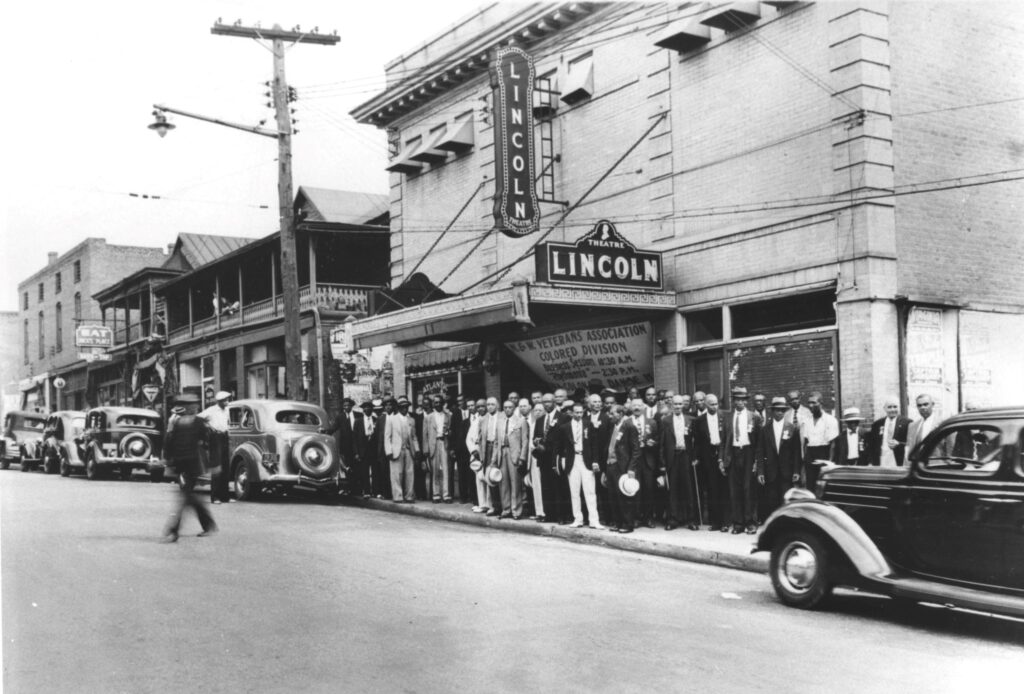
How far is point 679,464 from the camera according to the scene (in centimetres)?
1303

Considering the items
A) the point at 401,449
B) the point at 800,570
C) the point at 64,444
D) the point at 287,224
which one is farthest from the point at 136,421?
the point at 800,570

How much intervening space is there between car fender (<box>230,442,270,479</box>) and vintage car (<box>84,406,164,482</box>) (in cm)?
615

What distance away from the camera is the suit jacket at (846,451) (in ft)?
38.8

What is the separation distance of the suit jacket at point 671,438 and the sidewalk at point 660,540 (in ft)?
2.98

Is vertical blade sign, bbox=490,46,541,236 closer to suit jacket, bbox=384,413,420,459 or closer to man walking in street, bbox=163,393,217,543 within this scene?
suit jacket, bbox=384,413,420,459

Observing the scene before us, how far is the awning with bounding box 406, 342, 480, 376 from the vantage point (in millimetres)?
21219

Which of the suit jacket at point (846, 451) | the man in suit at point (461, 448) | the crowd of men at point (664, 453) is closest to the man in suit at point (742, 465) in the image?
the crowd of men at point (664, 453)

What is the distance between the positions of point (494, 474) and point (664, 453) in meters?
2.64

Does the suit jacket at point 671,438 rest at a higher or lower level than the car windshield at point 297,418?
lower

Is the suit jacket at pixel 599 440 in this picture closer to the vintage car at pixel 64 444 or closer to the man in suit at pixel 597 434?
the man in suit at pixel 597 434

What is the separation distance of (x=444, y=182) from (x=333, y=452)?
738cm

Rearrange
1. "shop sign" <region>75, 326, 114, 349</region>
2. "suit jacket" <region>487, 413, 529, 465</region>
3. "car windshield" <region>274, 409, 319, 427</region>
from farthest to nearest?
1. "shop sign" <region>75, 326, 114, 349</region>
2. "car windshield" <region>274, 409, 319, 427</region>
3. "suit jacket" <region>487, 413, 529, 465</region>

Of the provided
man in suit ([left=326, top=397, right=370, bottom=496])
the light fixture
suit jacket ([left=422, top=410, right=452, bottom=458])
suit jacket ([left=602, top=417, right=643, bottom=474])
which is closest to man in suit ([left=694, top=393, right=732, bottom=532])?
suit jacket ([left=602, top=417, right=643, bottom=474])

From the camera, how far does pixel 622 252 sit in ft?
51.6
